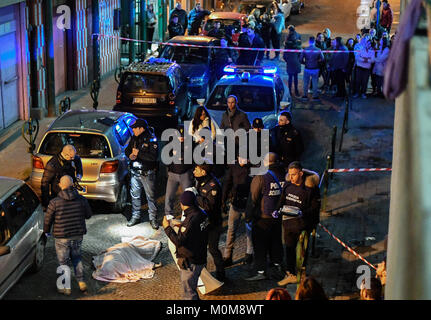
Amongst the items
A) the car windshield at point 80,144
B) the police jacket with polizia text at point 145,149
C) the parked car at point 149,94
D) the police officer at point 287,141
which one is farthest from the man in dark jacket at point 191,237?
the parked car at point 149,94

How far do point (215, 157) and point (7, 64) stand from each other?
6917 mm

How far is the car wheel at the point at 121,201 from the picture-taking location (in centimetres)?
1280

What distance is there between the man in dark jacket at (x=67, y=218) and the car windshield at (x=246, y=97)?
7.14 metres

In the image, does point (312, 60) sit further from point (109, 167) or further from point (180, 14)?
point (180, 14)

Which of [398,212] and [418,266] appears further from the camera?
[398,212]

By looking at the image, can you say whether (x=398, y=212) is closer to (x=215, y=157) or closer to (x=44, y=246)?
(x=44, y=246)

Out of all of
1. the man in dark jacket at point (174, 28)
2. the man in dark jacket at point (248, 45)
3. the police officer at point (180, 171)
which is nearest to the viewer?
the police officer at point (180, 171)

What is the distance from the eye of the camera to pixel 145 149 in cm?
1199

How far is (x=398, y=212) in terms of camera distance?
14.5ft

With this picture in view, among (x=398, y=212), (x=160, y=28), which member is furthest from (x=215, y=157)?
(x=160, y=28)

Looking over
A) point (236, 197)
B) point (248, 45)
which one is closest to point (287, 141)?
point (236, 197)

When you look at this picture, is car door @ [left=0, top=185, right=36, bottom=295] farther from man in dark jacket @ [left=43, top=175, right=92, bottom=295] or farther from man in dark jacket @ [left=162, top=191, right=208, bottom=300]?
man in dark jacket @ [left=162, top=191, right=208, bottom=300]

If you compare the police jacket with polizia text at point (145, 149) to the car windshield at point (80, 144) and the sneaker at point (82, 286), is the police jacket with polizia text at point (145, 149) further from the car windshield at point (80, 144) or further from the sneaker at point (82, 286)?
the sneaker at point (82, 286)

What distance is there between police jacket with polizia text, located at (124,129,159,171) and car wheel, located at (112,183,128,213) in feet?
3.08
